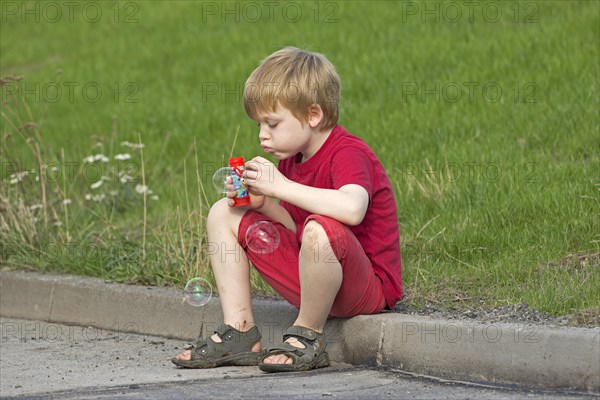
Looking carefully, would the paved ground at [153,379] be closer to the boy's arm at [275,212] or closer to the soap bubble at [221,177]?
the boy's arm at [275,212]

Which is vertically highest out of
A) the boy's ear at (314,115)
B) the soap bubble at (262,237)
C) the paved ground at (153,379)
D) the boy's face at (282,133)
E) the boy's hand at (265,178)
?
the boy's ear at (314,115)

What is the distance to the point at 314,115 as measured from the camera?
172 inches

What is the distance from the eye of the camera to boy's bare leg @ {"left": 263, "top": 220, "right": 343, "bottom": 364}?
13.3ft

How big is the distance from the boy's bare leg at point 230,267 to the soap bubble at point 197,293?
12.3 inches

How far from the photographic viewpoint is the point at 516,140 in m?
7.03

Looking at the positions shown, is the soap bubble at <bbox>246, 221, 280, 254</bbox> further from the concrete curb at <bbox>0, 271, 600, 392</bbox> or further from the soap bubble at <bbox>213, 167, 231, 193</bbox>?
the concrete curb at <bbox>0, 271, 600, 392</bbox>

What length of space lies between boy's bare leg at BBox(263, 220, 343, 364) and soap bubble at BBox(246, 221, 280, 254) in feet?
0.72

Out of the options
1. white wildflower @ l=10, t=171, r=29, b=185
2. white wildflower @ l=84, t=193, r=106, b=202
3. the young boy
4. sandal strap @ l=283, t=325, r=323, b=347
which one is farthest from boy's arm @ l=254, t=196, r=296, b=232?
white wildflower @ l=84, t=193, r=106, b=202

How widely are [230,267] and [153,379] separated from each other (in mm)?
546

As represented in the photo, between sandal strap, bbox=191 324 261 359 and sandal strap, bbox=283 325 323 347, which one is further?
sandal strap, bbox=191 324 261 359

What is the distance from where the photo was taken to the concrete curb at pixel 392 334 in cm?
382

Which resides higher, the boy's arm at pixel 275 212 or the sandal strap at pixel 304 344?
the boy's arm at pixel 275 212

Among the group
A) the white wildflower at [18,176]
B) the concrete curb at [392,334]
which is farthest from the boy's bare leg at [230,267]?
the white wildflower at [18,176]

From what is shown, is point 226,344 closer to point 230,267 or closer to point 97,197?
point 230,267
